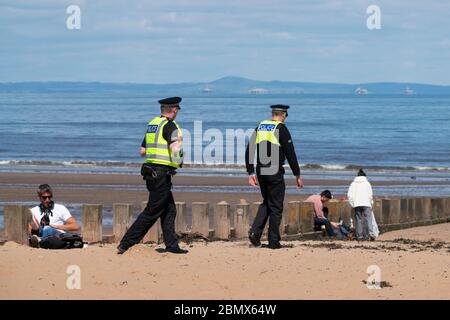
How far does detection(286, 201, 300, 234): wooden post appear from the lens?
1658 cm

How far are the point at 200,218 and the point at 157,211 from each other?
310cm

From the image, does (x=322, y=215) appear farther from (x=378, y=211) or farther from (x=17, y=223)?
(x=17, y=223)

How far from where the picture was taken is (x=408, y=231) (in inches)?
749

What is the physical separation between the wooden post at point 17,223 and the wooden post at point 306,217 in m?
4.63

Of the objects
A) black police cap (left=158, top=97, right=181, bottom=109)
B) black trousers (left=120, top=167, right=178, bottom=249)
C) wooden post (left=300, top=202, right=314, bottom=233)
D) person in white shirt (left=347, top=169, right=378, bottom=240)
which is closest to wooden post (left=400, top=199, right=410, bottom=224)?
person in white shirt (left=347, top=169, right=378, bottom=240)

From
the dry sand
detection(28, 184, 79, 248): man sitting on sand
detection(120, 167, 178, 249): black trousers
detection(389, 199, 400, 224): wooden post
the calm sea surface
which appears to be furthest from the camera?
the calm sea surface

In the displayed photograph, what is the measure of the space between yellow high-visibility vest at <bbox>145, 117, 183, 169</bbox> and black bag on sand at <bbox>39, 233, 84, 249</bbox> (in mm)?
1474

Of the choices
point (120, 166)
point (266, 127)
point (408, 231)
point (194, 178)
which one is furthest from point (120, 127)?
point (266, 127)

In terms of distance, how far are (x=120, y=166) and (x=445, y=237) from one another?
22470mm

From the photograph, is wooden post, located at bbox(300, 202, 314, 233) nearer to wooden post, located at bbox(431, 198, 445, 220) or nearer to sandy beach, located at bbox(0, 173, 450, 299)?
sandy beach, located at bbox(0, 173, 450, 299)

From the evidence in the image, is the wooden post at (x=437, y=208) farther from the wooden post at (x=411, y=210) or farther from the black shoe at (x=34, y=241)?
the black shoe at (x=34, y=241)

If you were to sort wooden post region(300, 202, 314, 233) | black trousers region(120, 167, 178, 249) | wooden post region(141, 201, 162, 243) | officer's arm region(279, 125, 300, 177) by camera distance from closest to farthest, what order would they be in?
black trousers region(120, 167, 178, 249) → officer's arm region(279, 125, 300, 177) → wooden post region(141, 201, 162, 243) → wooden post region(300, 202, 314, 233)

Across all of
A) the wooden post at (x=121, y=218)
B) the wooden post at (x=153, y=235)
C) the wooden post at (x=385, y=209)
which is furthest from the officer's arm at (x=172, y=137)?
the wooden post at (x=385, y=209)

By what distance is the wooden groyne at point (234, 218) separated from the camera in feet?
46.1
